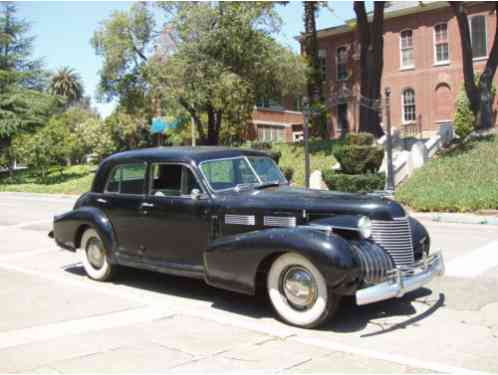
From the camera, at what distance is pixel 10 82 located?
42531 mm

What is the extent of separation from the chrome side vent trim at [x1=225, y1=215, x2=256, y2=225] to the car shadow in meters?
1.00

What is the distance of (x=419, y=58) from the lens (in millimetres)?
39500

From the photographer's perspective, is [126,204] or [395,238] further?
[126,204]

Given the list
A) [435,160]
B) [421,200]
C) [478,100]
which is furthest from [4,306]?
[478,100]

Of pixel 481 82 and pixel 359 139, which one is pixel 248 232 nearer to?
pixel 359 139

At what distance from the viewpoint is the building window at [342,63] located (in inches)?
1714

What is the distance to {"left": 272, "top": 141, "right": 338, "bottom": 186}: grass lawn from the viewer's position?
24.6m

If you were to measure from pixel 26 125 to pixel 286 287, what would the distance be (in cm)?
3819

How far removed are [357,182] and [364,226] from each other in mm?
13369

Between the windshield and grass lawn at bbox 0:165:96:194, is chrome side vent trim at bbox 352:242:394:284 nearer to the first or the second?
the windshield

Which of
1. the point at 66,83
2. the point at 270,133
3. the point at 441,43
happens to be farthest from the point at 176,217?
the point at 66,83

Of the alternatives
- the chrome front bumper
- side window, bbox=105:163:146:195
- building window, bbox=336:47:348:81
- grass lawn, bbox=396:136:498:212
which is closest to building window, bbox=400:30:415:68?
building window, bbox=336:47:348:81

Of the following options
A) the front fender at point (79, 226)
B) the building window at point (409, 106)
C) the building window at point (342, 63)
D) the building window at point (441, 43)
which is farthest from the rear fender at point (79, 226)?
the building window at point (342, 63)

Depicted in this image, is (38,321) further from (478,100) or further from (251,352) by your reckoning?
(478,100)
